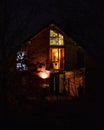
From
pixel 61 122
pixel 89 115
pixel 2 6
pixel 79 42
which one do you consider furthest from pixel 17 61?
pixel 79 42

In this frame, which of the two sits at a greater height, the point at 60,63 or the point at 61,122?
the point at 60,63

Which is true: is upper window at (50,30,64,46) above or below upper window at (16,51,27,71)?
above

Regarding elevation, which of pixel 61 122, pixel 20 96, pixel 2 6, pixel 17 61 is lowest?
pixel 61 122

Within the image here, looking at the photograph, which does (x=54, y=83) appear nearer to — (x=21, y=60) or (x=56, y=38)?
(x=56, y=38)

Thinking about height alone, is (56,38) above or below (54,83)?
above

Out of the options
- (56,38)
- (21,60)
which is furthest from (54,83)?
(21,60)

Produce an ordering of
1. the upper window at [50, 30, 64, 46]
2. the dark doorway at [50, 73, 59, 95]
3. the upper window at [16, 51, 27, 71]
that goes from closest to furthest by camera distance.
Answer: the upper window at [16, 51, 27, 71] < the upper window at [50, 30, 64, 46] < the dark doorway at [50, 73, 59, 95]

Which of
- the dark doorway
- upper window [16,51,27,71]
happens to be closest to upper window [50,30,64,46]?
the dark doorway

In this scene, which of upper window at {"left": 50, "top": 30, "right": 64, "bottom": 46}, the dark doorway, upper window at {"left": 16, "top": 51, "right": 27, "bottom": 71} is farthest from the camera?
the dark doorway

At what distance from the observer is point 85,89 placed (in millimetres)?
29422

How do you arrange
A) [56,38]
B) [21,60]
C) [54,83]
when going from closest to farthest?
1. [21,60]
2. [56,38]
3. [54,83]

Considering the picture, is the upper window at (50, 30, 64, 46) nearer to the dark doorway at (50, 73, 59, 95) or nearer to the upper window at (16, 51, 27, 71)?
the dark doorway at (50, 73, 59, 95)

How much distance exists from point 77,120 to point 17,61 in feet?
16.2

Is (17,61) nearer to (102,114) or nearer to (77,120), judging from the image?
(77,120)
